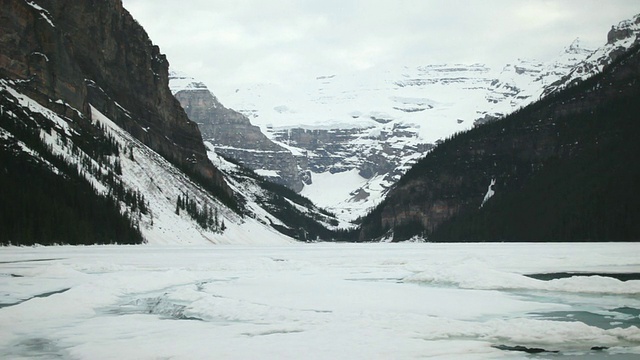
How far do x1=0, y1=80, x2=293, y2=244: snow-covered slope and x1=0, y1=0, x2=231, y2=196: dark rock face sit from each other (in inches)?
199

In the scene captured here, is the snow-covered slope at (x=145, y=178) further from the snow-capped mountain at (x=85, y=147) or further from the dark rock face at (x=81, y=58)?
the dark rock face at (x=81, y=58)

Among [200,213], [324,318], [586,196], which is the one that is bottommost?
[324,318]

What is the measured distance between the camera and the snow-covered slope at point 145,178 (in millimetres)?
125688

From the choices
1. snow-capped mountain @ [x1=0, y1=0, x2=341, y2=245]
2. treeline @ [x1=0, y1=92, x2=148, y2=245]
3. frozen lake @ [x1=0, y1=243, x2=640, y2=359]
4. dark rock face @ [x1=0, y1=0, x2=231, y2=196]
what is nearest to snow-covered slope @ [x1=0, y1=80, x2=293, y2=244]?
snow-capped mountain @ [x1=0, y1=0, x2=341, y2=245]

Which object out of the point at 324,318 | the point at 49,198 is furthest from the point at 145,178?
the point at 324,318

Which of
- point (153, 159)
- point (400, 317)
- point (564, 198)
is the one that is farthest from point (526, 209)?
point (400, 317)

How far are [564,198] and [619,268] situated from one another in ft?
408

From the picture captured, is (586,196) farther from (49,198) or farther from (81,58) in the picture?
(81,58)

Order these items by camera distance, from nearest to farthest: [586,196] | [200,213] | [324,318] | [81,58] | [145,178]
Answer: [324,318]
[586,196]
[145,178]
[200,213]
[81,58]

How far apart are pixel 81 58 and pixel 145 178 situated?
43505 millimetres

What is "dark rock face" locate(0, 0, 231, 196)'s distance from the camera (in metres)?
133

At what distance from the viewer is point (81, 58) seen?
17088cm

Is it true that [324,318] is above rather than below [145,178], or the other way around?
below

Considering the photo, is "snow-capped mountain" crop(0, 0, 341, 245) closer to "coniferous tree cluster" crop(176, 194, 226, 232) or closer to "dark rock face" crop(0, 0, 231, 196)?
"dark rock face" crop(0, 0, 231, 196)
